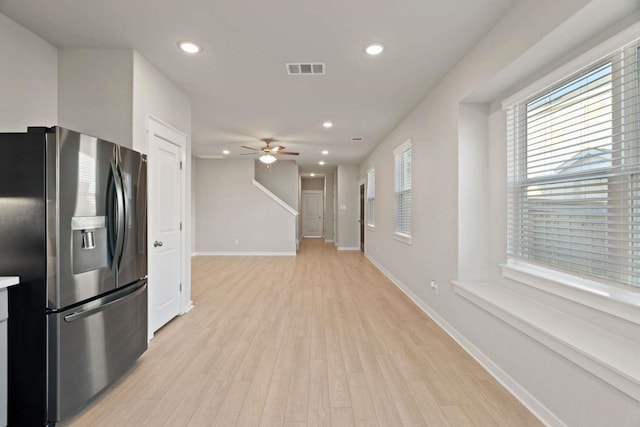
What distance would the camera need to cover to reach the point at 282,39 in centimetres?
268

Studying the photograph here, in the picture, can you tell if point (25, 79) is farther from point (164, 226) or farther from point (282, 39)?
point (282, 39)

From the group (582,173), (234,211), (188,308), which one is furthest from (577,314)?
(234,211)

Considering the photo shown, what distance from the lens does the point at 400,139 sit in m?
5.29

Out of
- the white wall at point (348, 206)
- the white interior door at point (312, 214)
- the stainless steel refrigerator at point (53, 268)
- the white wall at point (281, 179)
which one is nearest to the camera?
the stainless steel refrigerator at point (53, 268)

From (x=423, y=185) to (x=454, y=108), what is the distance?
46.2 inches

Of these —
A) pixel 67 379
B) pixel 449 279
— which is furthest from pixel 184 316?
pixel 449 279

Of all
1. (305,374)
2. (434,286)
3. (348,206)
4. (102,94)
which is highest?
(102,94)

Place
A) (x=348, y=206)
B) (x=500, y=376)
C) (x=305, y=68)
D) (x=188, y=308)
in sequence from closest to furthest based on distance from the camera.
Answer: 1. (x=500, y=376)
2. (x=305, y=68)
3. (x=188, y=308)
4. (x=348, y=206)

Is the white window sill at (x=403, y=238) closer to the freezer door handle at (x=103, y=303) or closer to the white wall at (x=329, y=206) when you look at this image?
the freezer door handle at (x=103, y=303)

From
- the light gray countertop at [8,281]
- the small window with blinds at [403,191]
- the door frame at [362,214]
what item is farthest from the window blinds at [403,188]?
the light gray countertop at [8,281]

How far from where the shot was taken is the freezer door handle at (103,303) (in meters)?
1.90

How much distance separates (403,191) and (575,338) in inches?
144

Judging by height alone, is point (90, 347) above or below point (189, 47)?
below

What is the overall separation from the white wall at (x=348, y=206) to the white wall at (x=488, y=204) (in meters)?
5.01
